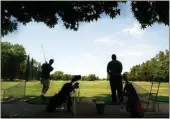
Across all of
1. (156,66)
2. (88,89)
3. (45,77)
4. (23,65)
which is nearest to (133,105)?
(45,77)

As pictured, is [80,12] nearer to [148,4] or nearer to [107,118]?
[148,4]

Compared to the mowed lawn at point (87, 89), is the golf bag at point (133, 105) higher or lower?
lower

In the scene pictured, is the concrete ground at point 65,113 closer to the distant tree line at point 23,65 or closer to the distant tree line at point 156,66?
the distant tree line at point 23,65

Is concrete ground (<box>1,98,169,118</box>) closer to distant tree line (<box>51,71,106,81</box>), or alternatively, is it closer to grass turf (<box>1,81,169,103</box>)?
grass turf (<box>1,81,169,103</box>)

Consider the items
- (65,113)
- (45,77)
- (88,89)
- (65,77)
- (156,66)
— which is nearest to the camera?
(65,113)

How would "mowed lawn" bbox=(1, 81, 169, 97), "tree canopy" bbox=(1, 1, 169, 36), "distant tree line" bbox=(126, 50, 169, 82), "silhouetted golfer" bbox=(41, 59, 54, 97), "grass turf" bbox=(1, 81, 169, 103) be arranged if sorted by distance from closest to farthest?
"tree canopy" bbox=(1, 1, 169, 36) → "silhouetted golfer" bbox=(41, 59, 54, 97) → "grass turf" bbox=(1, 81, 169, 103) → "mowed lawn" bbox=(1, 81, 169, 97) → "distant tree line" bbox=(126, 50, 169, 82)

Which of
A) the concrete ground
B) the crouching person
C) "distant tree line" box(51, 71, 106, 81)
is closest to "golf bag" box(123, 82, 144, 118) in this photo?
the crouching person

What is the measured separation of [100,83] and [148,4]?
689 inches

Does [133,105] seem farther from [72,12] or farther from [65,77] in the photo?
[65,77]

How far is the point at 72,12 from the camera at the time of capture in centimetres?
1180

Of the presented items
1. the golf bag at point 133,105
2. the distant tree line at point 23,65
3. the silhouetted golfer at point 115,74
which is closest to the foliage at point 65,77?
the silhouetted golfer at point 115,74

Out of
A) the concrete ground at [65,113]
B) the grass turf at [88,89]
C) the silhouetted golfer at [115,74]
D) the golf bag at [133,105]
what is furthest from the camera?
the grass turf at [88,89]

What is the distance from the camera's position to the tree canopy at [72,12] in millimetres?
11375

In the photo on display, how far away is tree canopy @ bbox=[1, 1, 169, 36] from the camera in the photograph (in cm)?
1138
